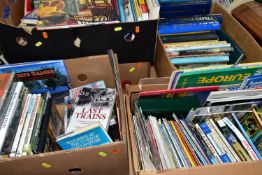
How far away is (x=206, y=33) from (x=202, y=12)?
18cm

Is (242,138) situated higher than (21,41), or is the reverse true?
(21,41)

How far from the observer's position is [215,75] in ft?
3.21

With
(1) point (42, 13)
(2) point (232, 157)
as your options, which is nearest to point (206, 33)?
(2) point (232, 157)

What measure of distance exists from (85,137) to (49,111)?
0.23 meters

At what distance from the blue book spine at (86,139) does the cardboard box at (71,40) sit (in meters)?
0.41

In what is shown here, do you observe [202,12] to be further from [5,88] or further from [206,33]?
[5,88]

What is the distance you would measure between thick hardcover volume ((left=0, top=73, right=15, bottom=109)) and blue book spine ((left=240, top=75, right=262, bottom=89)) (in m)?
0.93

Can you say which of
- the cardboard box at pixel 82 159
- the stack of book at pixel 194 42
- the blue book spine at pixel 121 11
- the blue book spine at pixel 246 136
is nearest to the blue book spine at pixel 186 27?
the stack of book at pixel 194 42

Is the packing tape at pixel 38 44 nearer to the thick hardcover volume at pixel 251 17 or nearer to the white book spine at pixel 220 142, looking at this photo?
the white book spine at pixel 220 142

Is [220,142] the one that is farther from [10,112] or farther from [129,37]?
[10,112]

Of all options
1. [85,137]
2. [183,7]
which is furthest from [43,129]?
[183,7]

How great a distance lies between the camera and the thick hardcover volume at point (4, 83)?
87cm

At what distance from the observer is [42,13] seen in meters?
0.99

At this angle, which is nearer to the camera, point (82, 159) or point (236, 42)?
point (82, 159)
